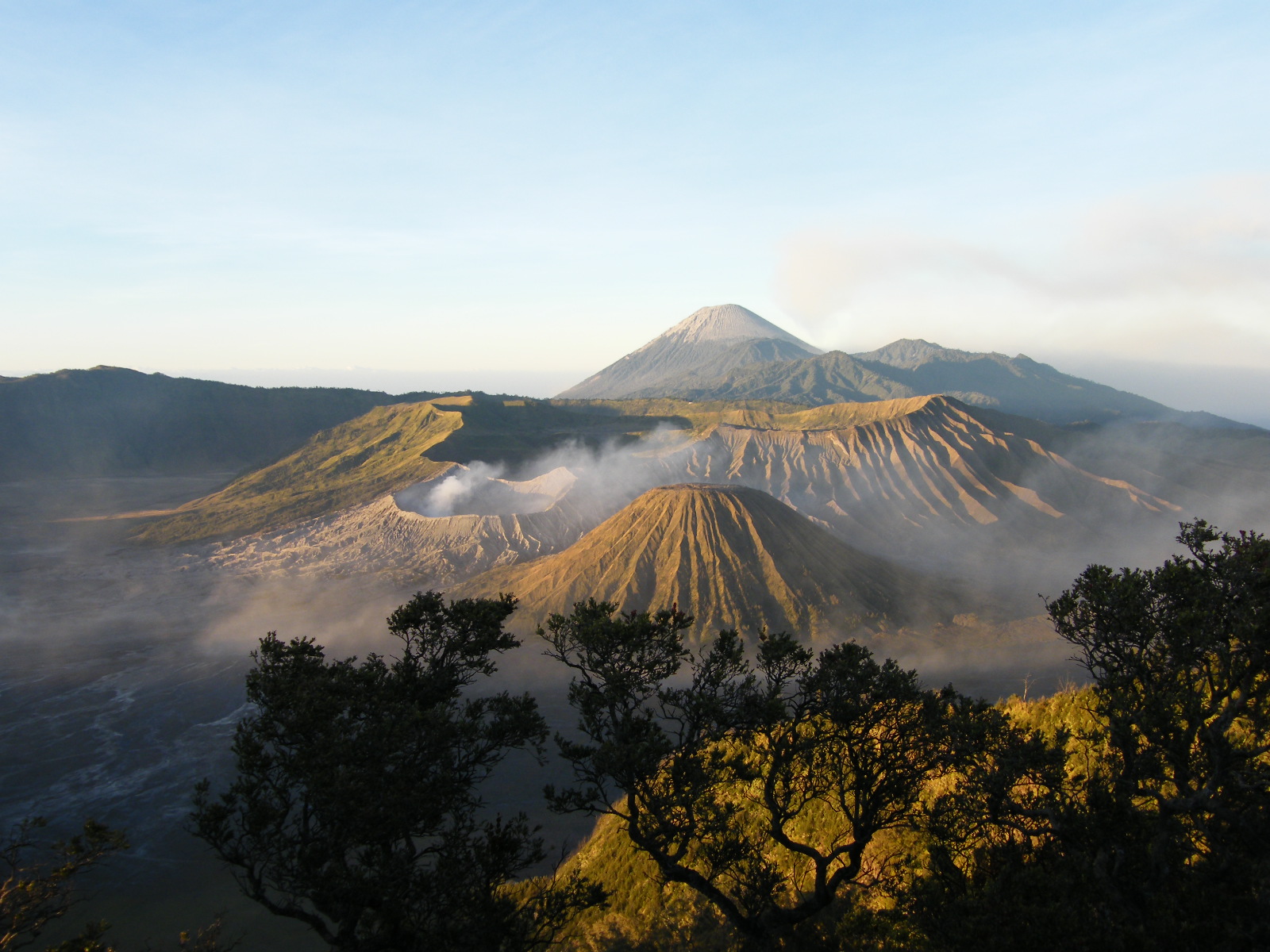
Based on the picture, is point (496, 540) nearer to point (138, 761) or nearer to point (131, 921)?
point (138, 761)

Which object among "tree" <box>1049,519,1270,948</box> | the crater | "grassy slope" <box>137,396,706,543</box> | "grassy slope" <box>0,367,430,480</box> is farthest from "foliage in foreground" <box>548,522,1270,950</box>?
"grassy slope" <box>0,367,430,480</box>

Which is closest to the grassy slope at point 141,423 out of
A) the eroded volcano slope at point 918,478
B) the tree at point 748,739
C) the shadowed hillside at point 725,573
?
the eroded volcano slope at point 918,478

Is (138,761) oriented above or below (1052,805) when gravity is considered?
below

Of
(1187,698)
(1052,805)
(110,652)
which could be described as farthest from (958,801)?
(110,652)

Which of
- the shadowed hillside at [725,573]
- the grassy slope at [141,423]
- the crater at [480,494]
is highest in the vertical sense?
the grassy slope at [141,423]

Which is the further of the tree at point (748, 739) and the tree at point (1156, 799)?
the tree at point (748, 739)

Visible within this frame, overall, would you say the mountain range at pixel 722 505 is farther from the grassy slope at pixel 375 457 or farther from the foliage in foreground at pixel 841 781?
the foliage in foreground at pixel 841 781

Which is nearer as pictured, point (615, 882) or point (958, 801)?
point (958, 801)
